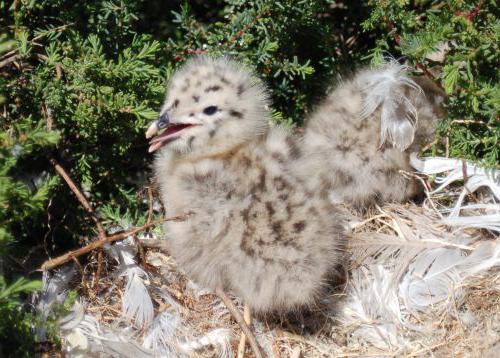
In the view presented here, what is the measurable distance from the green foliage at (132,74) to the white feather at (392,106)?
10 cm

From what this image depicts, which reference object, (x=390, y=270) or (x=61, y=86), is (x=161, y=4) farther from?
(x=390, y=270)

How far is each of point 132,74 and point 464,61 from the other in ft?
4.01

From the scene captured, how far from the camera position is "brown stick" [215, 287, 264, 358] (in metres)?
2.50

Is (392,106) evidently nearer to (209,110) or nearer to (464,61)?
(464,61)

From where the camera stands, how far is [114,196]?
3.05m

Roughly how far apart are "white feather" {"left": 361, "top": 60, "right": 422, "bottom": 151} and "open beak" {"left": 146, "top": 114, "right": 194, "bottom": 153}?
2.39 ft

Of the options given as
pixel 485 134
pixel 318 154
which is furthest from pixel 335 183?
pixel 485 134

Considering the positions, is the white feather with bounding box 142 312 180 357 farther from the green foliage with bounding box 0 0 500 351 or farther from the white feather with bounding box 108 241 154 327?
the green foliage with bounding box 0 0 500 351

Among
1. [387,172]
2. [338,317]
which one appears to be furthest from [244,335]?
[387,172]

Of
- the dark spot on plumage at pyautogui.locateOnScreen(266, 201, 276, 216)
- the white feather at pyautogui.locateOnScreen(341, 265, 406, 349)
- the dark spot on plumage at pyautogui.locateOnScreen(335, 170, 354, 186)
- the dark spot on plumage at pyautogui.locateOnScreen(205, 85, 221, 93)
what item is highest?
the dark spot on plumage at pyautogui.locateOnScreen(205, 85, 221, 93)

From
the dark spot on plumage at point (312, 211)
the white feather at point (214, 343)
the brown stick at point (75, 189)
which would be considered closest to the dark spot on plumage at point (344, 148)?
the dark spot on plumage at point (312, 211)

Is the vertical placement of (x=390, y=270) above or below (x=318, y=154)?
below

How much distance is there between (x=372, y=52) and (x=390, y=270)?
3.12 ft

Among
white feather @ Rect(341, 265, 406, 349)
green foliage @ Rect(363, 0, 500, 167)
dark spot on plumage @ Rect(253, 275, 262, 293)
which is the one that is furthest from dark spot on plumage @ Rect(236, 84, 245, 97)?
white feather @ Rect(341, 265, 406, 349)
